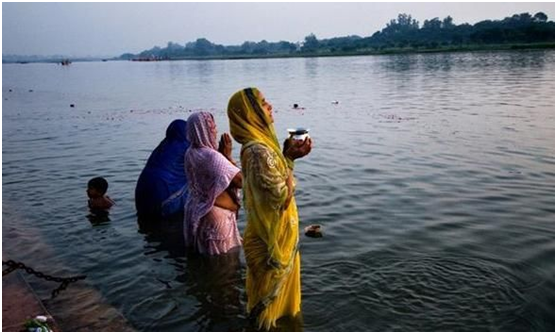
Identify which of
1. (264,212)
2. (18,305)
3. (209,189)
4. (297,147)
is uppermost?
(297,147)

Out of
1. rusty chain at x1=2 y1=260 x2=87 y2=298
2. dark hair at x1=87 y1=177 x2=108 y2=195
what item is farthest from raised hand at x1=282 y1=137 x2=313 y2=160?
dark hair at x1=87 y1=177 x2=108 y2=195

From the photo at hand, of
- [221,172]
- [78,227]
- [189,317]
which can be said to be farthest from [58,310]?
[78,227]

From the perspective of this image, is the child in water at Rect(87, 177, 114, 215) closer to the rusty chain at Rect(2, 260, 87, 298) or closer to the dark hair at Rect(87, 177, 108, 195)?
the dark hair at Rect(87, 177, 108, 195)

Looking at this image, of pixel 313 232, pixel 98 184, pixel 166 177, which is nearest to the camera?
pixel 313 232

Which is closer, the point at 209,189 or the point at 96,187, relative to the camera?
the point at 209,189

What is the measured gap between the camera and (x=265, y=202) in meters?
3.59

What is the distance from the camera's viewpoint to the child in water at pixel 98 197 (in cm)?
799

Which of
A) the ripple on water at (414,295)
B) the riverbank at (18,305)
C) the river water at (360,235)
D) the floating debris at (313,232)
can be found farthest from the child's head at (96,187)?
the ripple on water at (414,295)

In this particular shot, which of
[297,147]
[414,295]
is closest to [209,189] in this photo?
[297,147]

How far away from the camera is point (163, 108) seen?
2336 centimetres

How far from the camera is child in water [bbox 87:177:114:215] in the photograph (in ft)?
26.2

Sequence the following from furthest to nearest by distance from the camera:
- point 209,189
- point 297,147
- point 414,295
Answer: point 209,189
point 414,295
point 297,147

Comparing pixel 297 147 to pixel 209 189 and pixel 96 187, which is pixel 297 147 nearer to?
pixel 209 189

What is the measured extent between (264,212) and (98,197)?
5.11m
